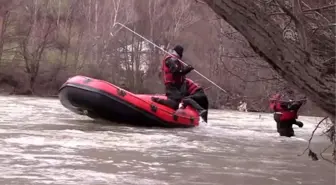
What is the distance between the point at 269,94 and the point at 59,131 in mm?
3097

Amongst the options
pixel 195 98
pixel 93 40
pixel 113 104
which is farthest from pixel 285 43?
pixel 93 40

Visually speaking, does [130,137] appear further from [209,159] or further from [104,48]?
[104,48]

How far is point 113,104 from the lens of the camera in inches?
347

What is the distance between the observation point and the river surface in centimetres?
461

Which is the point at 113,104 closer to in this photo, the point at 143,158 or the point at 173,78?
the point at 173,78

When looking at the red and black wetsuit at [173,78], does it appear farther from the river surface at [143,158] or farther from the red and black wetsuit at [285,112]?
the red and black wetsuit at [285,112]

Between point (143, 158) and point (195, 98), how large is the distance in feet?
12.5

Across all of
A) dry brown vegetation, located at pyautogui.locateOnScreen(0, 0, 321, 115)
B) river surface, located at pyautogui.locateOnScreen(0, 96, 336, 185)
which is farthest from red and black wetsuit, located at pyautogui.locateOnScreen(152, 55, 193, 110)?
dry brown vegetation, located at pyautogui.locateOnScreen(0, 0, 321, 115)

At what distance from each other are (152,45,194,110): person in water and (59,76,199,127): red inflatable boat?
0.15 m

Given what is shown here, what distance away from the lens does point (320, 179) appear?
5.18 metres

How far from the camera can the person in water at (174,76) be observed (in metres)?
8.92

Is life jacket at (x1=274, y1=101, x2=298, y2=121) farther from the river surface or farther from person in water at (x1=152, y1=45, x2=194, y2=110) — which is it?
person in water at (x1=152, y1=45, x2=194, y2=110)

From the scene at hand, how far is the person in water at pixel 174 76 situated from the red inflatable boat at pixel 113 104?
150 mm

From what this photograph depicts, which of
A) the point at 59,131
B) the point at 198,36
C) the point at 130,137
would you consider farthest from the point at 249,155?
the point at 198,36
